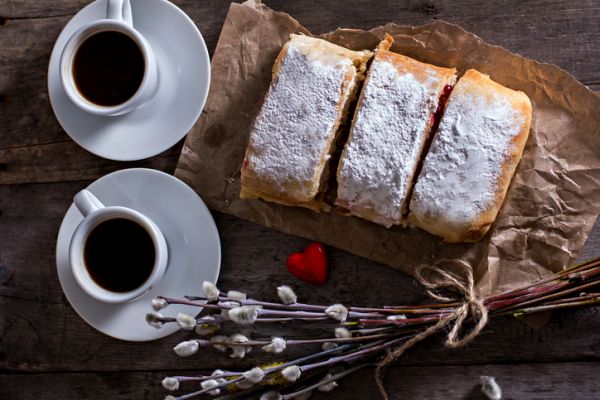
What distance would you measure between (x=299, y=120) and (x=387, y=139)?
0.27 metres

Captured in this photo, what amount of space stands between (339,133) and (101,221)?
77 cm

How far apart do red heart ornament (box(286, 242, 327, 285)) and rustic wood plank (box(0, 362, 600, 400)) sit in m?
0.34

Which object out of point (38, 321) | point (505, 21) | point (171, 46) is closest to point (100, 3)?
point (171, 46)

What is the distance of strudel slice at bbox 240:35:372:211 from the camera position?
1892 millimetres

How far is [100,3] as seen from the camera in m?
2.07

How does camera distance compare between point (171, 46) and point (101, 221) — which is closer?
point (101, 221)

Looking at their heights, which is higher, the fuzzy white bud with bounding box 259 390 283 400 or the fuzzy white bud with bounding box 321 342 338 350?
the fuzzy white bud with bounding box 321 342 338 350

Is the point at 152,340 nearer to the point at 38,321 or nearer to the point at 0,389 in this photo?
the point at 38,321

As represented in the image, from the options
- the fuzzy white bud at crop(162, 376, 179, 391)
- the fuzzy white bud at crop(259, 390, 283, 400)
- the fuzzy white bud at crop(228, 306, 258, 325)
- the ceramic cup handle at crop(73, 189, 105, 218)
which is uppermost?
the fuzzy white bud at crop(228, 306, 258, 325)

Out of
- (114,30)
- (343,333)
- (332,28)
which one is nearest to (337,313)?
(343,333)

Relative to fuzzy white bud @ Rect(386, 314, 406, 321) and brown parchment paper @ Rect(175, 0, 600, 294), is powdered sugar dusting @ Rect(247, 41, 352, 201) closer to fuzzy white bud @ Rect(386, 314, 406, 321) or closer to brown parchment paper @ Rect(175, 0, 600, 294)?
brown parchment paper @ Rect(175, 0, 600, 294)

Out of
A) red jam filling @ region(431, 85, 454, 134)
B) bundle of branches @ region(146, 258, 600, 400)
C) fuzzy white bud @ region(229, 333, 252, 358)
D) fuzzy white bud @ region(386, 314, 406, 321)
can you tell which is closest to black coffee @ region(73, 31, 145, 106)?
bundle of branches @ region(146, 258, 600, 400)

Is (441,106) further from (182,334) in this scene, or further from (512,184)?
(182,334)

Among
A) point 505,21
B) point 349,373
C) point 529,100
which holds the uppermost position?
point 505,21
